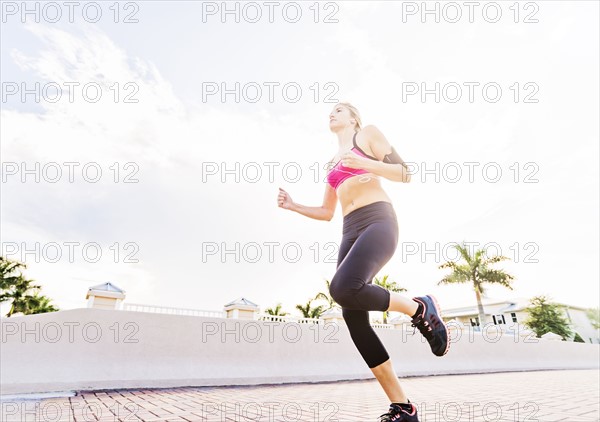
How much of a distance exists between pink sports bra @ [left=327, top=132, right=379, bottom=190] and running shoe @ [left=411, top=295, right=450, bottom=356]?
3.21 feet

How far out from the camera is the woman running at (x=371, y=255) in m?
1.97

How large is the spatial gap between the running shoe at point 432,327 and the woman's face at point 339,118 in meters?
1.51

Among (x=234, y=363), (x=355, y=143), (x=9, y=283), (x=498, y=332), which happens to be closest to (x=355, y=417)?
(x=355, y=143)

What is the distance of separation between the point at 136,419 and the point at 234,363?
4325mm

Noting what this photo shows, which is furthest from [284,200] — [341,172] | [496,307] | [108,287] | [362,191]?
[496,307]

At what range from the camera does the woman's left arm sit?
85.1 inches

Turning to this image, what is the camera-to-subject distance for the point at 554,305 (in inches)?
1414

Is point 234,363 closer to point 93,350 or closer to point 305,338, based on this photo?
point 305,338

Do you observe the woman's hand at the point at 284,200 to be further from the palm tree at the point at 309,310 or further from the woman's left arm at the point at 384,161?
the palm tree at the point at 309,310

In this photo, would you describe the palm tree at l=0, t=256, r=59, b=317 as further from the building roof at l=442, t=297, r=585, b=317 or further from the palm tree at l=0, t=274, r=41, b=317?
the building roof at l=442, t=297, r=585, b=317

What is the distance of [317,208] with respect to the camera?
111 inches

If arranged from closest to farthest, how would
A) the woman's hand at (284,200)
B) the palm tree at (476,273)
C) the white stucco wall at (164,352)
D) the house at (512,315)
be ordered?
1. the woman's hand at (284,200)
2. the white stucco wall at (164,352)
3. the palm tree at (476,273)
4. the house at (512,315)

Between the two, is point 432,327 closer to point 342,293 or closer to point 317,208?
point 342,293

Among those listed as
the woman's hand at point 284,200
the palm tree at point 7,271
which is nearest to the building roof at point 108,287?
the woman's hand at point 284,200
